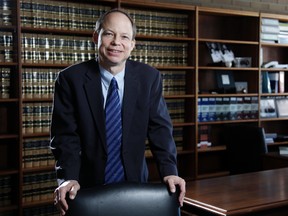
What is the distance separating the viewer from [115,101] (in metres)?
1.75

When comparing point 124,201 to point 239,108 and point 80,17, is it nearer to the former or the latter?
point 80,17

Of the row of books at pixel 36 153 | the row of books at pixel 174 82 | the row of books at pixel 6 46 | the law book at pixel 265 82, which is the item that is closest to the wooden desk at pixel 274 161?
the row of books at pixel 174 82

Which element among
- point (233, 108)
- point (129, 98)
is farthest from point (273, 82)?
point (129, 98)

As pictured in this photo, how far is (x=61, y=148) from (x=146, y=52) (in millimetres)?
2943

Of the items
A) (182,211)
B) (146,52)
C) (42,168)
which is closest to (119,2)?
(146,52)

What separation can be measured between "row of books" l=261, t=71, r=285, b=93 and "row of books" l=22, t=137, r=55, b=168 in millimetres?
2696

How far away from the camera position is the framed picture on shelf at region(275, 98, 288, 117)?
17.9ft

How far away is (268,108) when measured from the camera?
5352mm

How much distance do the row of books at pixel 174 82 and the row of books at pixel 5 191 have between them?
1.75m

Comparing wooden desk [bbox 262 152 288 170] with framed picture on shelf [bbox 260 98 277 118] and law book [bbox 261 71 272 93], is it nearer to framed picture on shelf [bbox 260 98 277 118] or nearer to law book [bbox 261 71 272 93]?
framed picture on shelf [bbox 260 98 277 118]

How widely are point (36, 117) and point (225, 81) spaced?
89.0 inches

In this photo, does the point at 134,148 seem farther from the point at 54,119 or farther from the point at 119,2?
the point at 119,2

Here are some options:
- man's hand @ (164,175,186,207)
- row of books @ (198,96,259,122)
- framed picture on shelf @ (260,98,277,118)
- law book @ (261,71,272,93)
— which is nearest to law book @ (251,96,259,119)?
row of books @ (198,96,259,122)

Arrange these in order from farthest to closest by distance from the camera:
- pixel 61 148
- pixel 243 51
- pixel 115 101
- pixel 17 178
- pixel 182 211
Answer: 1. pixel 243 51
2. pixel 17 178
3. pixel 182 211
4. pixel 115 101
5. pixel 61 148
